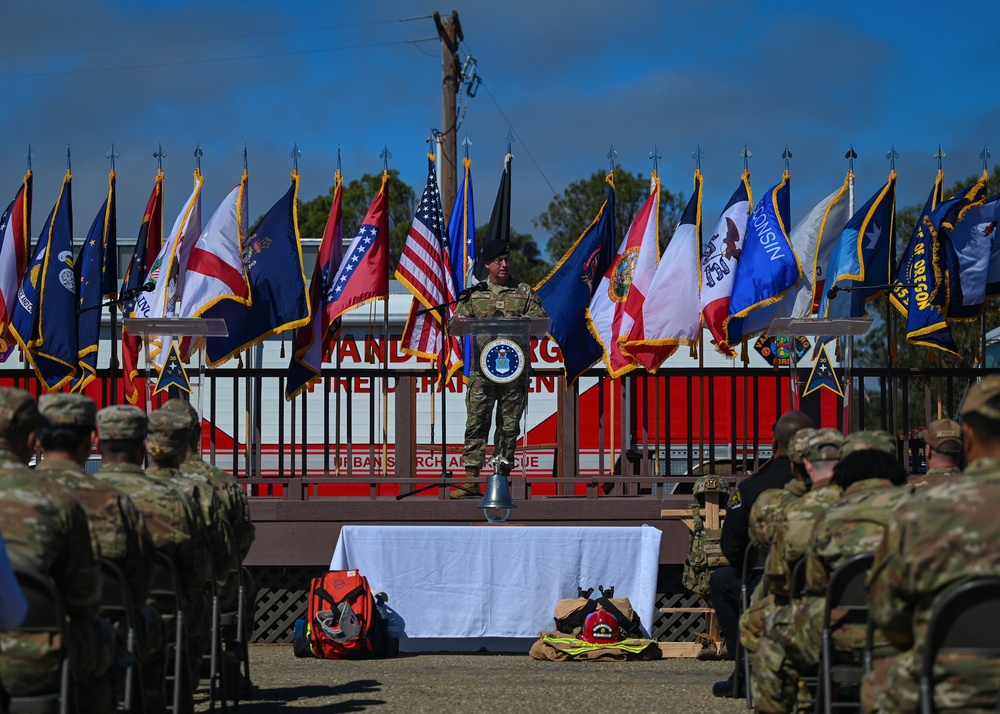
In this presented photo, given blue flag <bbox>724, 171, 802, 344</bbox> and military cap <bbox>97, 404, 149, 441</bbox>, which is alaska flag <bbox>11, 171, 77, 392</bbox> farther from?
military cap <bbox>97, 404, 149, 441</bbox>

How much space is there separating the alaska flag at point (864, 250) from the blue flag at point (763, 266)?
1.94ft

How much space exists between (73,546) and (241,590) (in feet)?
10.6

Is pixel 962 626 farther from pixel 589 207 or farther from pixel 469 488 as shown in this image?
pixel 589 207

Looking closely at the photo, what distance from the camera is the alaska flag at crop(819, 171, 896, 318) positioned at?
1271cm

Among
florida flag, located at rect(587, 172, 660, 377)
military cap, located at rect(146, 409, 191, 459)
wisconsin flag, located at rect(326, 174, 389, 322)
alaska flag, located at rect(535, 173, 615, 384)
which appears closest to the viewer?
military cap, located at rect(146, 409, 191, 459)

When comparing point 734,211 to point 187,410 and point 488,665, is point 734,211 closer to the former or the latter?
point 488,665

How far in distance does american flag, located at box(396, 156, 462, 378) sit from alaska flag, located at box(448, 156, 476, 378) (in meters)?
0.20

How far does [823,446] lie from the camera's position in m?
5.99

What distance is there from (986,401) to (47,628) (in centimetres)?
272

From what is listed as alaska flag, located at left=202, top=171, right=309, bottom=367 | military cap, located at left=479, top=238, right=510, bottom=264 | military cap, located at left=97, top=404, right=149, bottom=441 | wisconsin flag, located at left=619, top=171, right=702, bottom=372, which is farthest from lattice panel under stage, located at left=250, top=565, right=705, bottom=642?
military cap, located at left=97, top=404, right=149, bottom=441

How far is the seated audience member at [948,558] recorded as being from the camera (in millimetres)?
3631

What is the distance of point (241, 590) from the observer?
7.39 metres

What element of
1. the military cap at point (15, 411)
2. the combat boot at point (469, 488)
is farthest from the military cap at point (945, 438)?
the combat boot at point (469, 488)

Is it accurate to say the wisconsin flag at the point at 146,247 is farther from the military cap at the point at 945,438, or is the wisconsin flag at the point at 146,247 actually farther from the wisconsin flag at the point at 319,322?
the military cap at the point at 945,438
